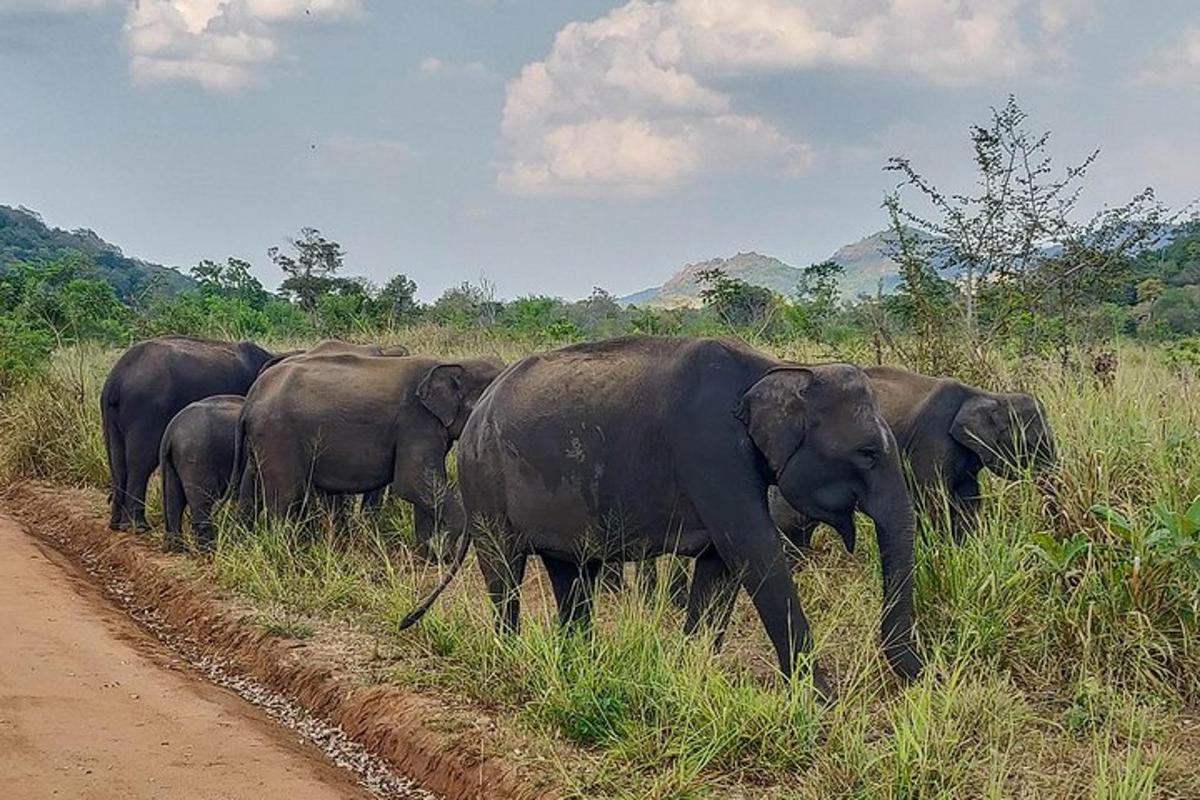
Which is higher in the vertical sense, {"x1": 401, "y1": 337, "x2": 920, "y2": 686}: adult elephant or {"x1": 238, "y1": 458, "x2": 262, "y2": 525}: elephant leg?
{"x1": 401, "y1": 337, "x2": 920, "y2": 686}: adult elephant

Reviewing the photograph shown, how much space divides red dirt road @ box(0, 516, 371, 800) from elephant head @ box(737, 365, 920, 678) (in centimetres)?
228

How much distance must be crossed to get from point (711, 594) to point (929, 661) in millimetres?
1047

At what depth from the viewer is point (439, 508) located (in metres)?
8.27

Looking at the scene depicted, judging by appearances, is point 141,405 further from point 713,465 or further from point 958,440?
point 958,440

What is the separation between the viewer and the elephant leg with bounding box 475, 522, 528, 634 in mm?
6176

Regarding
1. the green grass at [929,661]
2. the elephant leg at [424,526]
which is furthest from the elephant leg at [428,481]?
the green grass at [929,661]

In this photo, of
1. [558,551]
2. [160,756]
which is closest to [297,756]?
[160,756]

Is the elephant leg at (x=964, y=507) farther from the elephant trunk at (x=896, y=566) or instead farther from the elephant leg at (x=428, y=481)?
the elephant leg at (x=428, y=481)

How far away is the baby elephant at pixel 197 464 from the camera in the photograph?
360 inches

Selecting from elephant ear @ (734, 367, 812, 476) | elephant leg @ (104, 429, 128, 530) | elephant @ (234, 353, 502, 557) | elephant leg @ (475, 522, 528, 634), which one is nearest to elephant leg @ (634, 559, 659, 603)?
elephant leg @ (475, 522, 528, 634)

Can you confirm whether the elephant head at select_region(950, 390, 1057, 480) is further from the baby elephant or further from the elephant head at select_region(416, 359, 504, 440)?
the baby elephant

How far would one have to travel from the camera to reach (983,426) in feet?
24.4

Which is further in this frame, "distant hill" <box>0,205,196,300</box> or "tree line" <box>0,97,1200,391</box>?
"distant hill" <box>0,205,196,300</box>

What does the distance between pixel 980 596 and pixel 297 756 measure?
126 inches
